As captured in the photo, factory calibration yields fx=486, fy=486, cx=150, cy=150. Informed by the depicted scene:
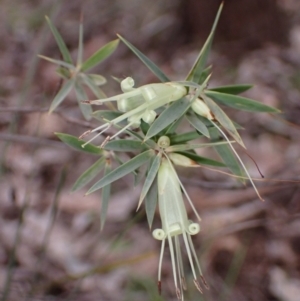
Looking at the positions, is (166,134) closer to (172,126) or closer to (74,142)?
(172,126)

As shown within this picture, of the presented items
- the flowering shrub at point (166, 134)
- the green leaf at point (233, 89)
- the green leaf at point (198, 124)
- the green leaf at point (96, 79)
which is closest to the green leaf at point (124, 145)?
the flowering shrub at point (166, 134)

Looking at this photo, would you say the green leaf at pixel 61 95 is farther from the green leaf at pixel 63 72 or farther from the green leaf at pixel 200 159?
the green leaf at pixel 200 159

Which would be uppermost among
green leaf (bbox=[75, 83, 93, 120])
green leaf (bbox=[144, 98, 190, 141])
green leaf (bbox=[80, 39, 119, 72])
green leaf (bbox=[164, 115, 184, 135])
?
green leaf (bbox=[80, 39, 119, 72])

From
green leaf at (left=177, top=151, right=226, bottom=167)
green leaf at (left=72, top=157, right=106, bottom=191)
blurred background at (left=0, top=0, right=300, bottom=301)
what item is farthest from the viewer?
blurred background at (left=0, top=0, right=300, bottom=301)

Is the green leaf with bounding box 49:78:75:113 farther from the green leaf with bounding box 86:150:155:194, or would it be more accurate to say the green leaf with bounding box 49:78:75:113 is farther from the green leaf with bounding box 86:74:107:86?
the green leaf with bounding box 86:150:155:194

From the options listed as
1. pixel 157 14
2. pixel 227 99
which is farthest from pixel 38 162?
pixel 227 99

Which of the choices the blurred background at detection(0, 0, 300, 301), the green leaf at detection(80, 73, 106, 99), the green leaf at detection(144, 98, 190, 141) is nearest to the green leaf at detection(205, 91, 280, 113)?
the green leaf at detection(144, 98, 190, 141)

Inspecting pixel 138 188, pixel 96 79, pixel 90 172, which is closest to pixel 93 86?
pixel 96 79
